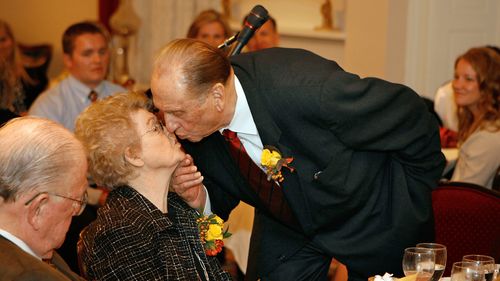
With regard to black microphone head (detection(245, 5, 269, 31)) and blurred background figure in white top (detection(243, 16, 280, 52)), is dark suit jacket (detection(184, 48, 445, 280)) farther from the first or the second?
blurred background figure in white top (detection(243, 16, 280, 52))

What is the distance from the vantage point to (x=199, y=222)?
3.03 meters

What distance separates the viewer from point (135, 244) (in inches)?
104

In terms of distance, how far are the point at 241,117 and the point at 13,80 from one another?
6.18ft

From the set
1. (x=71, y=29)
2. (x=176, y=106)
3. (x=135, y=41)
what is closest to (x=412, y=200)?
(x=176, y=106)

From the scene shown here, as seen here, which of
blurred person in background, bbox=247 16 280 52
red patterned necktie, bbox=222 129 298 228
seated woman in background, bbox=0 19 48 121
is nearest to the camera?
red patterned necktie, bbox=222 129 298 228

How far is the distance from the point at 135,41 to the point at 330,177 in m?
5.99

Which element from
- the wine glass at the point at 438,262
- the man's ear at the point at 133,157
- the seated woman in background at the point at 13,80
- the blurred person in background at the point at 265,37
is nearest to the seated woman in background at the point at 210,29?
the blurred person in background at the point at 265,37

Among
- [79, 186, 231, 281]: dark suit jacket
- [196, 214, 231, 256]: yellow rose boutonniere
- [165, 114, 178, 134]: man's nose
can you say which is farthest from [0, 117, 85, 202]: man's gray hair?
[196, 214, 231, 256]: yellow rose boutonniere

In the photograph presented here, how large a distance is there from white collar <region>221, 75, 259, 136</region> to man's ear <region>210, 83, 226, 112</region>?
0.10 meters

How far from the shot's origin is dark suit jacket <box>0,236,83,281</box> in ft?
6.70

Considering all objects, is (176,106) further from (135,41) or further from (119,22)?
(135,41)

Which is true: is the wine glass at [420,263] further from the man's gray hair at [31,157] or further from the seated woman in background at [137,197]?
the man's gray hair at [31,157]

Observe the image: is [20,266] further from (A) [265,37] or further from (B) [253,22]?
(A) [265,37]

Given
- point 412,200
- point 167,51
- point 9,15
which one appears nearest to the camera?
point 167,51
